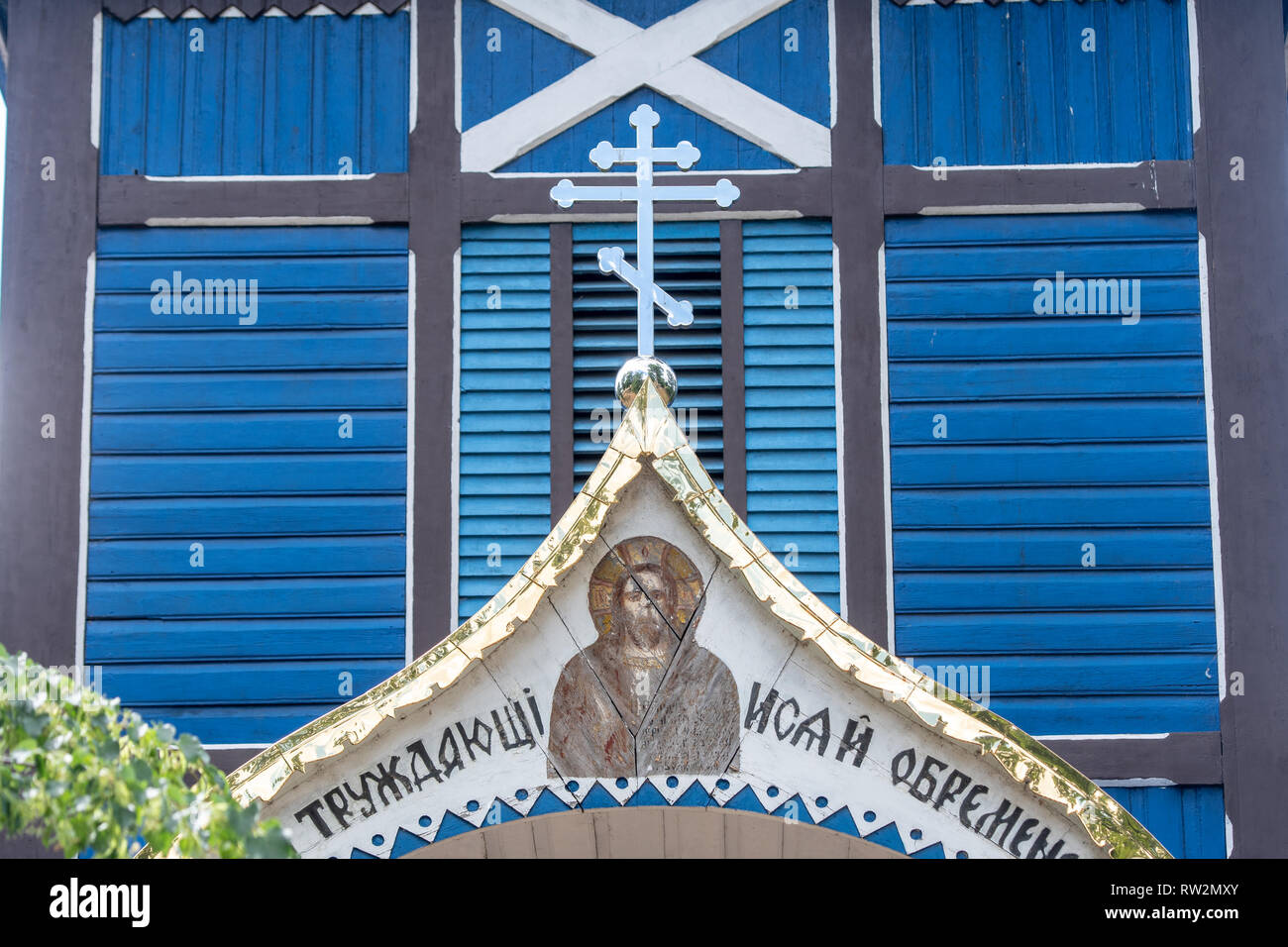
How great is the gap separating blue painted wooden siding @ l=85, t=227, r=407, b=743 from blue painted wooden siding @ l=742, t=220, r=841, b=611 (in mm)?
2075

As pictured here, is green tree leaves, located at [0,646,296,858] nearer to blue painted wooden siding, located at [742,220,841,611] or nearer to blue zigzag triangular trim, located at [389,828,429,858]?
blue zigzag triangular trim, located at [389,828,429,858]

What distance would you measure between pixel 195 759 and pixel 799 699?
7.81 feet

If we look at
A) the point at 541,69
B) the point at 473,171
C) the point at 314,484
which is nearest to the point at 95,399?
the point at 314,484

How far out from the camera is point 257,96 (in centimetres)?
1079

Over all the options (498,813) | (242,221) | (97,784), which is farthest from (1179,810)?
(97,784)

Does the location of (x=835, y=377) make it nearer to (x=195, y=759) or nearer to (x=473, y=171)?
(x=473, y=171)

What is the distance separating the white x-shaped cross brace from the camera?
1070 centimetres

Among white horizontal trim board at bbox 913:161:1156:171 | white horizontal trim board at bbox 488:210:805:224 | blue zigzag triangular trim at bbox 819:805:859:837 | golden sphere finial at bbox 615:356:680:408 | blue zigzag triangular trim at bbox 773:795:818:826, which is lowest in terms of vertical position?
blue zigzag triangular trim at bbox 819:805:859:837

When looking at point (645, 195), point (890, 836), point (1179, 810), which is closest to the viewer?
point (890, 836)

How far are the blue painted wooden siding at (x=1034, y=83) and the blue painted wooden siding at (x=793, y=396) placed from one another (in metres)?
0.87

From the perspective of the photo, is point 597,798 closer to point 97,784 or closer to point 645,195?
point 97,784

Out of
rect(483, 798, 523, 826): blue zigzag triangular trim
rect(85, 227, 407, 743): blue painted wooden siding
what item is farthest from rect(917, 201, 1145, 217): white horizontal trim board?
rect(483, 798, 523, 826): blue zigzag triangular trim

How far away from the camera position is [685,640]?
6.92m

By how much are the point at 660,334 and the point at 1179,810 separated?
4030 mm
